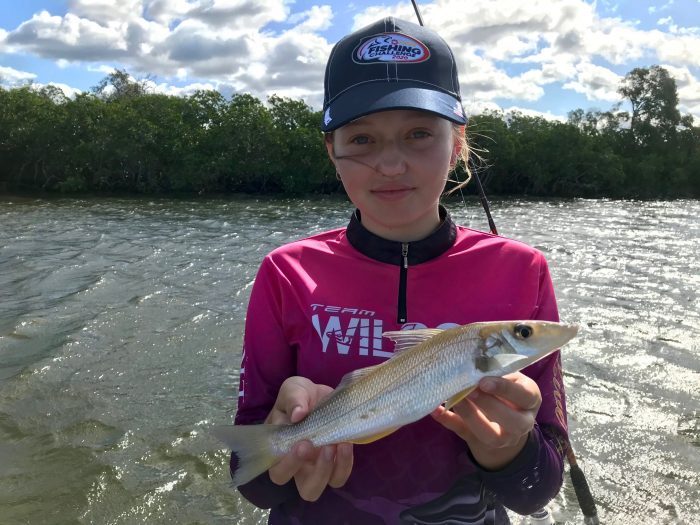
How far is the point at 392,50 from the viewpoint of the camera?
2.45 m

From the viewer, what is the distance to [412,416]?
6.47 ft

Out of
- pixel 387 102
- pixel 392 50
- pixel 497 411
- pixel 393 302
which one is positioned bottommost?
pixel 497 411

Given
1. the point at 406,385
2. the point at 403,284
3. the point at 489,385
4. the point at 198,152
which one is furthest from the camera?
the point at 198,152

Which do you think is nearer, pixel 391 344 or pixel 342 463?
pixel 342 463

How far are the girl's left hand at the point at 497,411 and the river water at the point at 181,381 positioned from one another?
347 cm

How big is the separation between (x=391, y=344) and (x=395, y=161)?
77cm

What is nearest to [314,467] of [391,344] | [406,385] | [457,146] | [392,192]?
[406,385]

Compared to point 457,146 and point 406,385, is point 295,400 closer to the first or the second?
point 406,385

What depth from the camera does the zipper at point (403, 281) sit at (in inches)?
96.2

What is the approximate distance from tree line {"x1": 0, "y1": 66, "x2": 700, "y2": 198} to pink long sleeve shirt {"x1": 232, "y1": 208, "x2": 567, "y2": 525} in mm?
44566

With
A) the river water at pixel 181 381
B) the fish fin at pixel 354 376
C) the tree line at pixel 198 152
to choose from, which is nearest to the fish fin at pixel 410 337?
the fish fin at pixel 354 376

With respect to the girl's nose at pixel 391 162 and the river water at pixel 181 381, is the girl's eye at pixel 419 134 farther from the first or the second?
the river water at pixel 181 381

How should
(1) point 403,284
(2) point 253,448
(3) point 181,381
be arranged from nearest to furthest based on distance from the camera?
(2) point 253,448
(1) point 403,284
(3) point 181,381

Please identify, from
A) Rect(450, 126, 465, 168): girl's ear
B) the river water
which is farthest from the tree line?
Rect(450, 126, 465, 168): girl's ear
